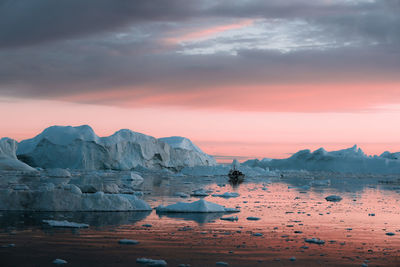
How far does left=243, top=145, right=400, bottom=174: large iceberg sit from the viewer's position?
6631 cm

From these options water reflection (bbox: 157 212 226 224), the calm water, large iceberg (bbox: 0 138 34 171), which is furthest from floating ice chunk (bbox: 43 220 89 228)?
large iceberg (bbox: 0 138 34 171)

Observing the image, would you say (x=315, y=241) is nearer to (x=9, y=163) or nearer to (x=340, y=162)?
(x=9, y=163)

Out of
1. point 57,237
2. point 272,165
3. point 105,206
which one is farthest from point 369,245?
point 272,165

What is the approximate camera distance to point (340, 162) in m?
68.2

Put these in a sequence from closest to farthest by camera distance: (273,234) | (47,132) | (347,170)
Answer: (273,234), (47,132), (347,170)

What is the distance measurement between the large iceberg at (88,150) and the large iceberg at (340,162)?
23.9 m

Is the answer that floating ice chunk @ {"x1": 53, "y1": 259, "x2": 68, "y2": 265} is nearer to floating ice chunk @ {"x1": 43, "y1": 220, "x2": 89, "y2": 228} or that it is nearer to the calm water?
the calm water

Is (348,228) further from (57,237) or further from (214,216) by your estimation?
(57,237)

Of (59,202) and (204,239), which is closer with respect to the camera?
(204,239)

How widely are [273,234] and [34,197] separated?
7.10 m

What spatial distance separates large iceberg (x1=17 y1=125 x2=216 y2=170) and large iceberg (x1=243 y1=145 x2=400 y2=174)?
2392 cm

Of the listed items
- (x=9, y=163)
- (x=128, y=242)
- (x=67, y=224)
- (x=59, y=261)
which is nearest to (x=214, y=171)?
(x=9, y=163)

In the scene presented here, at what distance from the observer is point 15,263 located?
692 centimetres

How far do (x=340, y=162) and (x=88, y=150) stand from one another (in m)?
37.0
